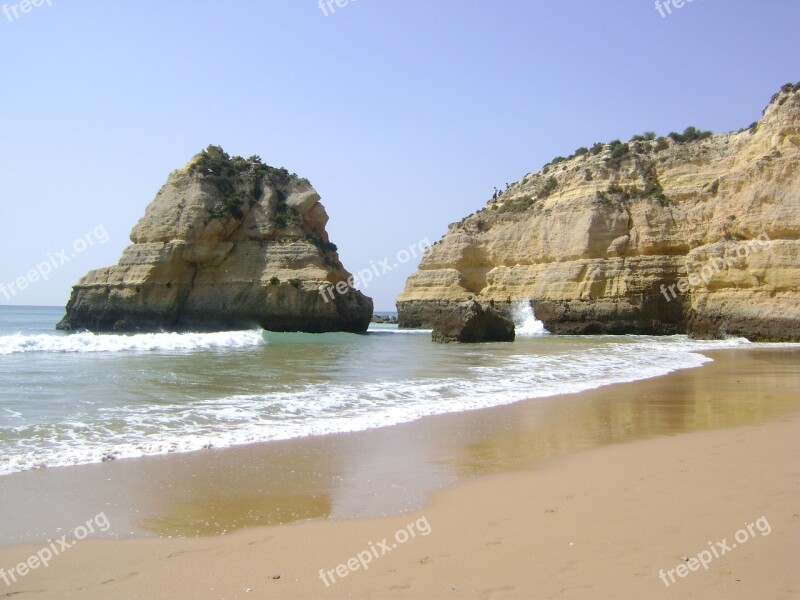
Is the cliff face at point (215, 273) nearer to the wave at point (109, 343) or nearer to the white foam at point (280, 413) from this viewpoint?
the wave at point (109, 343)

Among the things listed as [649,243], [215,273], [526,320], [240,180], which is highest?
[240,180]

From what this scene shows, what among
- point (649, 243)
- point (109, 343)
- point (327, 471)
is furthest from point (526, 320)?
point (327, 471)

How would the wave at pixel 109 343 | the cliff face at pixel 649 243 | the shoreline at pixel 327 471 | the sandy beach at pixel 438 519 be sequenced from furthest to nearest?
the cliff face at pixel 649 243 → the wave at pixel 109 343 → the shoreline at pixel 327 471 → the sandy beach at pixel 438 519

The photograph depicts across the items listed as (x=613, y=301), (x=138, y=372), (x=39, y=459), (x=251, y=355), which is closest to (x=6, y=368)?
(x=138, y=372)

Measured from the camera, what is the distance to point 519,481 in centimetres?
588

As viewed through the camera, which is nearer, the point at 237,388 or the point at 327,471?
the point at 327,471

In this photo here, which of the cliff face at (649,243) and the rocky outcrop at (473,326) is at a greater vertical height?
the cliff face at (649,243)

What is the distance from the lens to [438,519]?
4812 millimetres

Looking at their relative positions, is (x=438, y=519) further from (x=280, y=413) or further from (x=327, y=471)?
(x=280, y=413)

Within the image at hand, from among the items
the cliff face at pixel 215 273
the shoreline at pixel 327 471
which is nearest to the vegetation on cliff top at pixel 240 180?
the cliff face at pixel 215 273

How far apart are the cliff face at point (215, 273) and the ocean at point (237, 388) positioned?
1232 centimetres

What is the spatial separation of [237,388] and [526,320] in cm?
3164

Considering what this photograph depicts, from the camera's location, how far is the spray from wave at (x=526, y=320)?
39.7 metres

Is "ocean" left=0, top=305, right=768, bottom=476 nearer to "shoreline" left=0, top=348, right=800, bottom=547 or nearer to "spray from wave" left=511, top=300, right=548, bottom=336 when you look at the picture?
"shoreline" left=0, top=348, right=800, bottom=547
